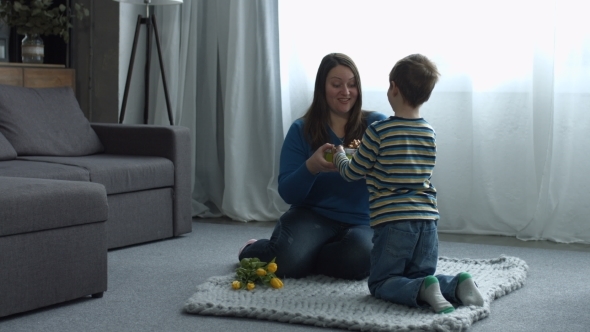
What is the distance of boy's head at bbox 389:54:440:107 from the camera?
2.46 m

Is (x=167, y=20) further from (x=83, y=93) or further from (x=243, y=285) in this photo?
(x=243, y=285)

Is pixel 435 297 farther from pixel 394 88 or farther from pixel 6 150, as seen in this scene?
pixel 6 150

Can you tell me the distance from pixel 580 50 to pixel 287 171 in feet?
5.51

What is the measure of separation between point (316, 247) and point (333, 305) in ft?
1.37

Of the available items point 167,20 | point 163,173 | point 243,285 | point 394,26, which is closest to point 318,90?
point 243,285

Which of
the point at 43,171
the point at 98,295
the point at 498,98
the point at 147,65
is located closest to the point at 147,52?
the point at 147,65

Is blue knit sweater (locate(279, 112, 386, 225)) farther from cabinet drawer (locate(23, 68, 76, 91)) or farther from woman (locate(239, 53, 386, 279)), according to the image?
cabinet drawer (locate(23, 68, 76, 91))

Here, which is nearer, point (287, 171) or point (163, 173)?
point (287, 171)

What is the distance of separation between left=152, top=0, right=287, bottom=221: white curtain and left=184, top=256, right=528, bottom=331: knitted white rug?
167 centimetres

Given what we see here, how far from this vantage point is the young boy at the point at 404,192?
8.04ft

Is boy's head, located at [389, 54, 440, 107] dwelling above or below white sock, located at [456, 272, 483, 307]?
above

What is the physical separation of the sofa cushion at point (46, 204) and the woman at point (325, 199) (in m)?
0.67

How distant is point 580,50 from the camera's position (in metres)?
3.74

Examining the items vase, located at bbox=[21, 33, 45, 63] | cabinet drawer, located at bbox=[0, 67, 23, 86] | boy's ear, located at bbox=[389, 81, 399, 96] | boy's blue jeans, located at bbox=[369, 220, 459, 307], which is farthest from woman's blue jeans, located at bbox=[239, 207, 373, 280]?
vase, located at bbox=[21, 33, 45, 63]
